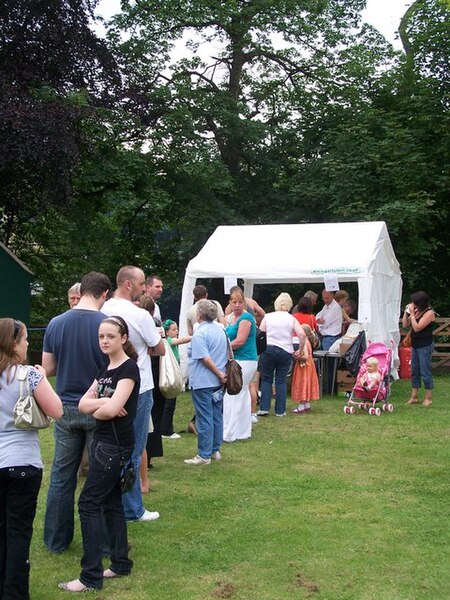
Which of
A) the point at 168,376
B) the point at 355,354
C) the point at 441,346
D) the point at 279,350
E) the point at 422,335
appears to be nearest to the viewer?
the point at 168,376

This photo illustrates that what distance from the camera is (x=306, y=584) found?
4895 millimetres

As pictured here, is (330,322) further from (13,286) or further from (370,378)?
(13,286)

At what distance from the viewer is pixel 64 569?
520cm

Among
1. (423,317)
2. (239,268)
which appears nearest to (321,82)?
(239,268)

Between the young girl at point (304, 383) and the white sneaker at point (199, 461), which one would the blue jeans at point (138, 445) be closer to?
the white sneaker at point (199, 461)

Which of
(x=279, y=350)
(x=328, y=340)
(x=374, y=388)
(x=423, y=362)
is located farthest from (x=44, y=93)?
(x=423, y=362)

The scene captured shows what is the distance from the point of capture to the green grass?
490cm

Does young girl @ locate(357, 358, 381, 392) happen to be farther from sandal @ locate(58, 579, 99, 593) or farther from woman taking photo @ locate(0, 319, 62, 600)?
woman taking photo @ locate(0, 319, 62, 600)

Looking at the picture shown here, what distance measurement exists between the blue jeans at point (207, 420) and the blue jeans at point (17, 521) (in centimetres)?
373

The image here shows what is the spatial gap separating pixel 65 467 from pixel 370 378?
23.9 ft

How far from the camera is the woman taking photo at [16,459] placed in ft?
14.3

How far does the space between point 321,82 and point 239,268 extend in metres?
9.98

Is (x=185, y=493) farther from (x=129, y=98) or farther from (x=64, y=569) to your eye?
(x=129, y=98)

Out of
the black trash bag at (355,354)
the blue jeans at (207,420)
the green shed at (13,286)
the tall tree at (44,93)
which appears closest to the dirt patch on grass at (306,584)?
the blue jeans at (207,420)
